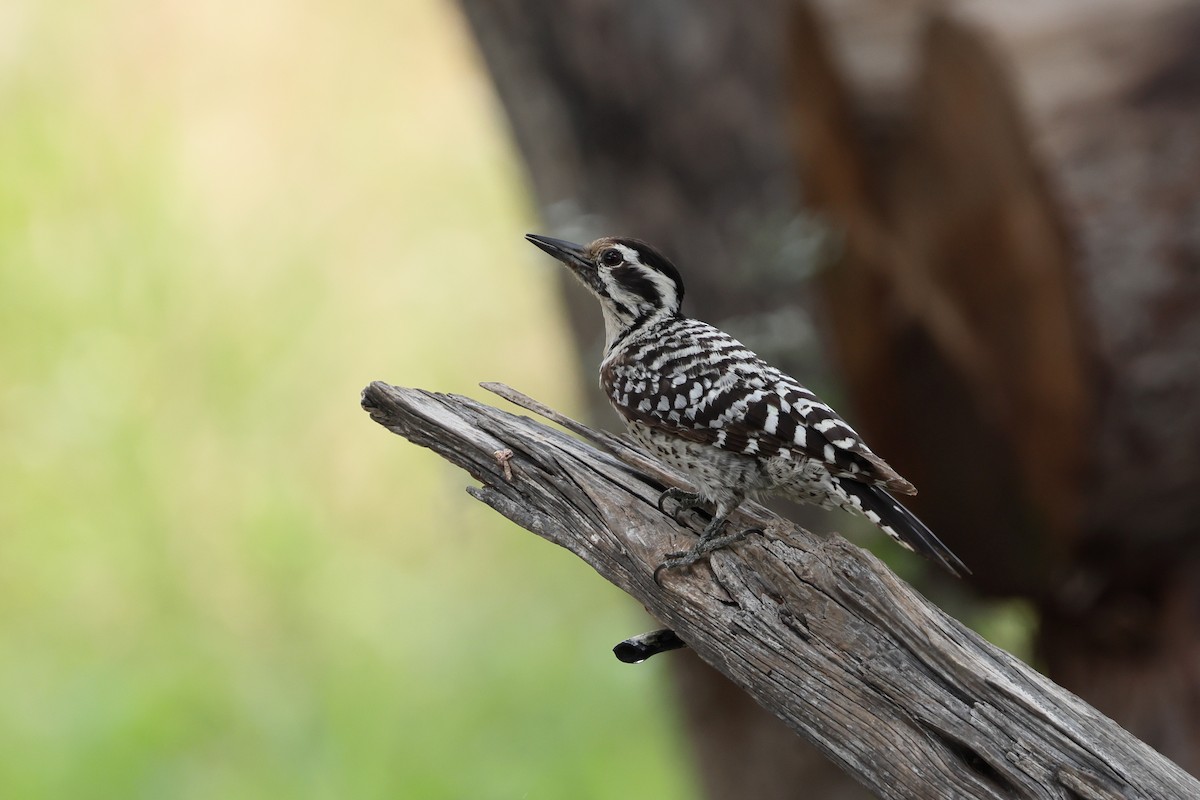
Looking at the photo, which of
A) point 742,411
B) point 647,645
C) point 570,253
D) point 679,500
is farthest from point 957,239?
point 647,645

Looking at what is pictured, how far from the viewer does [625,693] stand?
8.37m

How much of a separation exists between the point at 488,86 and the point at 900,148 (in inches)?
97.7

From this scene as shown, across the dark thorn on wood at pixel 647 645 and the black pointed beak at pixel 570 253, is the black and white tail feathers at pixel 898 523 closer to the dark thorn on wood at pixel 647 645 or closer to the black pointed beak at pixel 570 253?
the dark thorn on wood at pixel 647 645

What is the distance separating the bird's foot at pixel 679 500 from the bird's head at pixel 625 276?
0.80 meters

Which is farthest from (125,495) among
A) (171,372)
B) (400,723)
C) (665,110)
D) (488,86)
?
(665,110)

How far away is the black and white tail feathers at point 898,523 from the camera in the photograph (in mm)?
2779

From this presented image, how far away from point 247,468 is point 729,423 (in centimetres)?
565

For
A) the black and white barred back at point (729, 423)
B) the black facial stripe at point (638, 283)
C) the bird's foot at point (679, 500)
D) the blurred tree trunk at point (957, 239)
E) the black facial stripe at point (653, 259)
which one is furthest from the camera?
the blurred tree trunk at point (957, 239)

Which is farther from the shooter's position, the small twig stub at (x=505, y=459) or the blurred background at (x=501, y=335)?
the blurred background at (x=501, y=335)

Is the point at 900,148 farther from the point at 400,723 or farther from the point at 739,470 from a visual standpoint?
the point at 400,723

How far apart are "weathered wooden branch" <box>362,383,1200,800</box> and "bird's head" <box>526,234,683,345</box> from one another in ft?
3.66

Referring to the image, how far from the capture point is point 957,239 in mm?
4496

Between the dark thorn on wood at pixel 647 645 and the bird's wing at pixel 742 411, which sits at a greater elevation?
the bird's wing at pixel 742 411

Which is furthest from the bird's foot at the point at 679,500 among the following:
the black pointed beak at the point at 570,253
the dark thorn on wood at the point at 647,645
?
the black pointed beak at the point at 570,253
